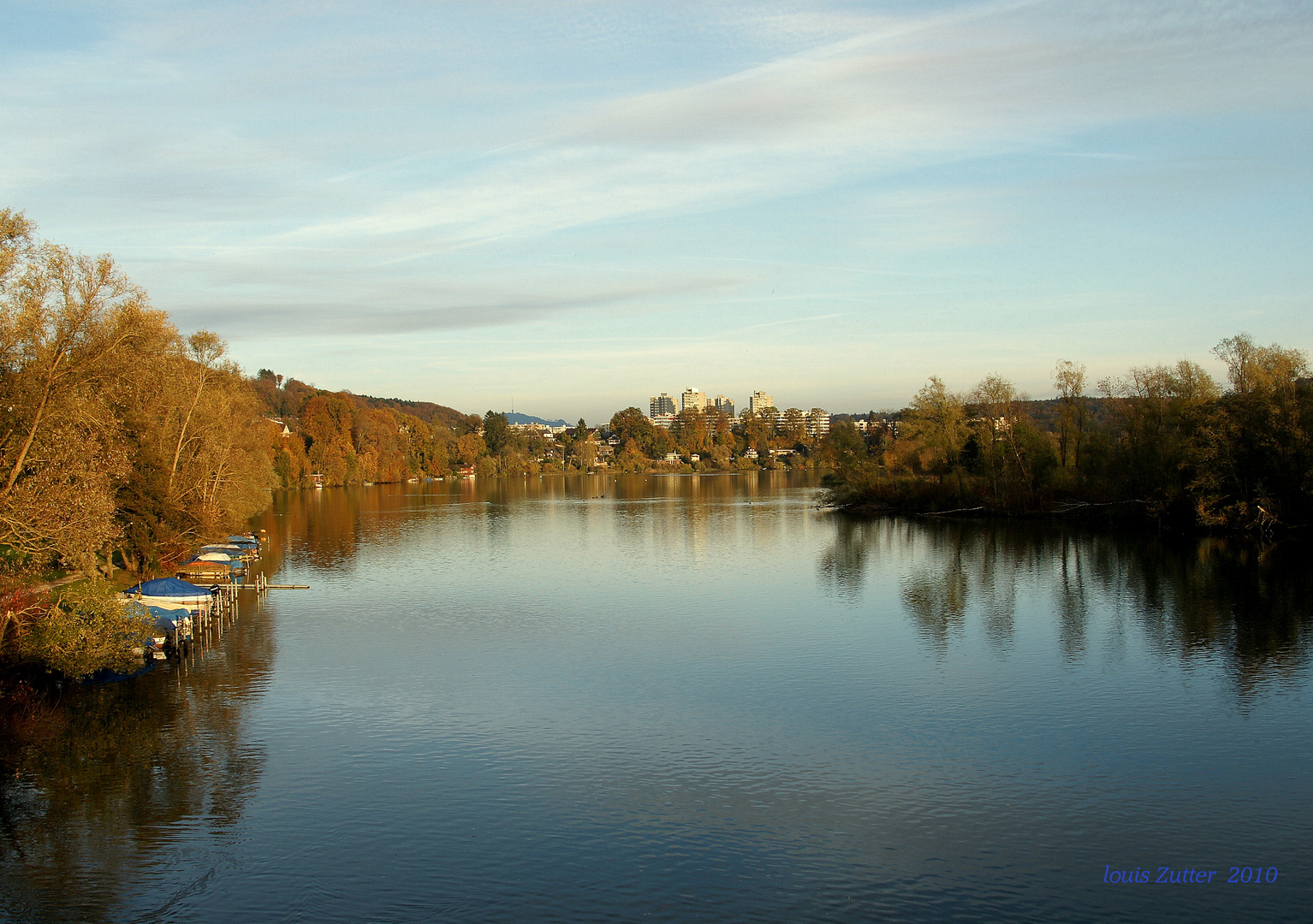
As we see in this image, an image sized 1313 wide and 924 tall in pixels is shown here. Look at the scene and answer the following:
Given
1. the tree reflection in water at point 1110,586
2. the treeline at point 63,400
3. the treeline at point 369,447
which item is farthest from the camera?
the treeline at point 369,447

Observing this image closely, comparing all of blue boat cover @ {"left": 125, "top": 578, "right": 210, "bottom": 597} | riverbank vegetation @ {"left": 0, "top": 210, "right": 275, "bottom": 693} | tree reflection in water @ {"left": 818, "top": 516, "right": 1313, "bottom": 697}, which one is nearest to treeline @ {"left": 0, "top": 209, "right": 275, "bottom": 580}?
riverbank vegetation @ {"left": 0, "top": 210, "right": 275, "bottom": 693}

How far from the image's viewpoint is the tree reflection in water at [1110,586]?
2697 cm

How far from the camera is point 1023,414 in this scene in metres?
68.6

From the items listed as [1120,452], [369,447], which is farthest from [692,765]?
[369,447]

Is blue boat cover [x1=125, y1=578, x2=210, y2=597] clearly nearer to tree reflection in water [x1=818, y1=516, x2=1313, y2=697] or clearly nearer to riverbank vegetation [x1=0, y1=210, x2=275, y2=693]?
riverbank vegetation [x1=0, y1=210, x2=275, y2=693]

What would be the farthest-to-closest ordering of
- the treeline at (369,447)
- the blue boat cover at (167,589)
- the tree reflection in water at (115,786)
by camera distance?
the treeline at (369,447), the blue boat cover at (167,589), the tree reflection in water at (115,786)

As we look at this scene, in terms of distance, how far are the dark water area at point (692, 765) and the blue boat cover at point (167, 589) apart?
1.90 meters

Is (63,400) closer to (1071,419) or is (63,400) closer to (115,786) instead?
(115,786)

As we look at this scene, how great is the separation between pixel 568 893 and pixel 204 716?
12176 millimetres

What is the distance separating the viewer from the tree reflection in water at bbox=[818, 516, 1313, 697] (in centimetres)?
2697

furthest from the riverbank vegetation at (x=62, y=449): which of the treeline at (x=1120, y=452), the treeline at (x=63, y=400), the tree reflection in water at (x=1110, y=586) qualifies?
the treeline at (x=1120, y=452)

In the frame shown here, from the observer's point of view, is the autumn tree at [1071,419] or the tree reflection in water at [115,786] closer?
the tree reflection in water at [115,786]

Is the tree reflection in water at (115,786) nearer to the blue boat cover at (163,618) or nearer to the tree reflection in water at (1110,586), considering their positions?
the blue boat cover at (163,618)

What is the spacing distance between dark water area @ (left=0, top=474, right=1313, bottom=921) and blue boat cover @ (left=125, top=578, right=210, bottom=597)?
190 cm
